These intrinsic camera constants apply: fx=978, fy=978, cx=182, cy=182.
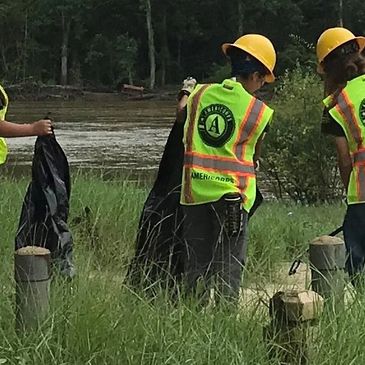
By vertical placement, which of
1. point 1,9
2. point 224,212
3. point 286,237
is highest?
point 1,9

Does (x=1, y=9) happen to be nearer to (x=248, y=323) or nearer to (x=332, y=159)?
(x=332, y=159)

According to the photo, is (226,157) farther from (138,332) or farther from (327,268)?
(138,332)

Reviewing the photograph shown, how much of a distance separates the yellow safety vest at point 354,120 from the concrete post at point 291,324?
1556 millimetres

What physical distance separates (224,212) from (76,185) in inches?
186

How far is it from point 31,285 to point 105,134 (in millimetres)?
22965

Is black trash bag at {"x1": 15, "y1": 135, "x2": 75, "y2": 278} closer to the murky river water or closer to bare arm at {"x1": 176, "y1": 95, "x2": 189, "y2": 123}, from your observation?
bare arm at {"x1": 176, "y1": 95, "x2": 189, "y2": 123}

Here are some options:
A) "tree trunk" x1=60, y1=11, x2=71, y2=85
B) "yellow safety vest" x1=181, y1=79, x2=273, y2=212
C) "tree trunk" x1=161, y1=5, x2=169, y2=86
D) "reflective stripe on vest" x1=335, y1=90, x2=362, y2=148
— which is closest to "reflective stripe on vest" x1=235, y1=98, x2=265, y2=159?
"yellow safety vest" x1=181, y1=79, x2=273, y2=212

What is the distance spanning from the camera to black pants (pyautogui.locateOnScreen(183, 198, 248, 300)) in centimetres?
528

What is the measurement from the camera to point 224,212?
17.3 feet

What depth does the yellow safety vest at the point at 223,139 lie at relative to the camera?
17.2ft

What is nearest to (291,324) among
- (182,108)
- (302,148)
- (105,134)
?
(182,108)

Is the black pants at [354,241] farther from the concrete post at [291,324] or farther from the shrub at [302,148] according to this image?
the shrub at [302,148]

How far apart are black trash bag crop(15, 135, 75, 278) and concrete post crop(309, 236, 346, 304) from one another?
2.20 m

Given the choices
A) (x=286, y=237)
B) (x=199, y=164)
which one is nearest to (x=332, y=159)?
(x=286, y=237)
